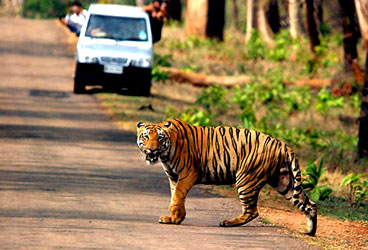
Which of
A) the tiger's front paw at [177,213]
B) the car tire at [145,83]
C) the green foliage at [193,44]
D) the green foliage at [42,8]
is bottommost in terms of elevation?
the green foliage at [42,8]

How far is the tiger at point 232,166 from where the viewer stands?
9.73 meters

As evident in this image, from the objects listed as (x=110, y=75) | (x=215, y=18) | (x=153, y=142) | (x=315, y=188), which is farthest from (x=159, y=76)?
(x=153, y=142)

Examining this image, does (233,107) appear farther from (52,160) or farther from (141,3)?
(141,3)

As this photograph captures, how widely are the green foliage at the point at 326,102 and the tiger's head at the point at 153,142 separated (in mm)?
14365

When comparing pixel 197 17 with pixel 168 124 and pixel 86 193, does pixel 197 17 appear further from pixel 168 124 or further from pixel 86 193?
pixel 168 124

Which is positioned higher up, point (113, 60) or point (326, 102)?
point (113, 60)

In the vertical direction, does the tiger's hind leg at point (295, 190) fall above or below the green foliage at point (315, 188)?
above

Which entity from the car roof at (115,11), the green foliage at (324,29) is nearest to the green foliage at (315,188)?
the car roof at (115,11)

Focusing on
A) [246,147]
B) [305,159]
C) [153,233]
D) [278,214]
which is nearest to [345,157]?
[305,159]

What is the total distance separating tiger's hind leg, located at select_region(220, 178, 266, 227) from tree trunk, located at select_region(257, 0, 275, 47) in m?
29.6

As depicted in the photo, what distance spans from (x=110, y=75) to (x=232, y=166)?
488 inches

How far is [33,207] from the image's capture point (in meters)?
10.4

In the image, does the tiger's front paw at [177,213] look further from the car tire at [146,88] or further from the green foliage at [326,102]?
the green foliage at [326,102]

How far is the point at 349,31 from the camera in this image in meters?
22.4
